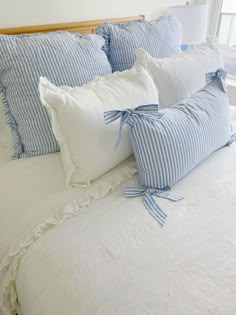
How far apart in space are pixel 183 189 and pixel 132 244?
33 cm

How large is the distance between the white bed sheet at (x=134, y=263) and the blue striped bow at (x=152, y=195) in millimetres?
21

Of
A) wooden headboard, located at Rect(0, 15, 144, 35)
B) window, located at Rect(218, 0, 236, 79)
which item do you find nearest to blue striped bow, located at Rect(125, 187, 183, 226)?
wooden headboard, located at Rect(0, 15, 144, 35)

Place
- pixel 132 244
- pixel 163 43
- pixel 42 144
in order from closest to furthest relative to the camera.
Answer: pixel 132 244
pixel 42 144
pixel 163 43

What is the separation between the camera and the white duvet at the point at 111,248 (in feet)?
2.21

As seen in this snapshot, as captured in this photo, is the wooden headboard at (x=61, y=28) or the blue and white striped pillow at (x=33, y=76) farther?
the wooden headboard at (x=61, y=28)

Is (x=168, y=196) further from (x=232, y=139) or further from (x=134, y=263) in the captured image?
(x=232, y=139)

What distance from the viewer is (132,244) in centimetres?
80

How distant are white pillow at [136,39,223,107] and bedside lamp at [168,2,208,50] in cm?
77

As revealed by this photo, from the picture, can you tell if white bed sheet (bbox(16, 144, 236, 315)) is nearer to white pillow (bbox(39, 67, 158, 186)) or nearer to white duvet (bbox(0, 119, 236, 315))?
white duvet (bbox(0, 119, 236, 315))

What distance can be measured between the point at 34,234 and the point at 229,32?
2.58 metres

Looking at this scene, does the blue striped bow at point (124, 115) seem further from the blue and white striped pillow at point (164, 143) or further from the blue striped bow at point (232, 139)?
the blue striped bow at point (232, 139)

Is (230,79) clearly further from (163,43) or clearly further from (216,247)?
(216,247)

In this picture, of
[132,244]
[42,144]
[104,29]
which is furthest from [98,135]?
[104,29]

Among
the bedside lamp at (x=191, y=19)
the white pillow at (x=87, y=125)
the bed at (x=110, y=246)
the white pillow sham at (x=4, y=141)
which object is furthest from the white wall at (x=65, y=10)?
the bed at (x=110, y=246)
